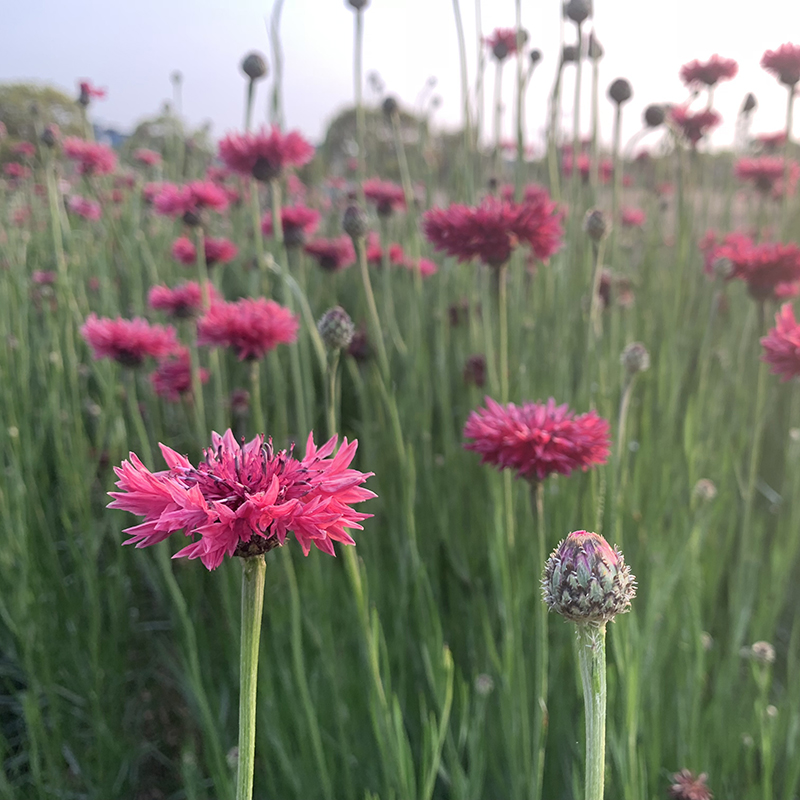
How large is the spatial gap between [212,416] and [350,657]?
1.19m

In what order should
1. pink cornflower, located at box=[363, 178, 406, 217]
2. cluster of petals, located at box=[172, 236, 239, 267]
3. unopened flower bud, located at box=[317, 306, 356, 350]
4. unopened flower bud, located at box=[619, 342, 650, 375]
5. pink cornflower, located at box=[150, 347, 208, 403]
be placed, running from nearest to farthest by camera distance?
unopened flower bud, located at box=[317, 306, 356, 350] < unopened flower bud, located at box=[619, 342, 650, 375] < pink cornflower, located at box=[150, 347, 208, 403] < cluster of petals, located at box=[172, 236, 239, 267] < pink cornflower, located at box=[363, 178, 406, 217]

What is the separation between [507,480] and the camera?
117 centimetres

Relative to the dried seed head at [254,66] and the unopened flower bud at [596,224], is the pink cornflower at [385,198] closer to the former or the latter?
the dried seed head at [254,66]

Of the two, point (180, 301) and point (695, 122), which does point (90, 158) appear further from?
point (695, 122)

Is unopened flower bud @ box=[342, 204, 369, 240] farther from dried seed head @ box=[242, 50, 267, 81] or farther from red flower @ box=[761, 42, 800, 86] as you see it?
red flower @ box=[761, 42, 800, 86]

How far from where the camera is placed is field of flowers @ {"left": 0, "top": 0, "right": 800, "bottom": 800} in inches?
38.4

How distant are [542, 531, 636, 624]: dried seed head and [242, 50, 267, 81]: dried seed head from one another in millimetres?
1843

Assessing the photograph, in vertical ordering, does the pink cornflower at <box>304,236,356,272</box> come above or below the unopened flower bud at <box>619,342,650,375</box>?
above

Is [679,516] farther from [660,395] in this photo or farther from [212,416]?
[212,416]

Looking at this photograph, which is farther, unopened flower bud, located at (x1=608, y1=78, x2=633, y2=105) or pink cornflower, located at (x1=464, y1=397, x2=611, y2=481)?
unopened flower bud, located at (x1=608, y1=78, x2=633, y2=105)

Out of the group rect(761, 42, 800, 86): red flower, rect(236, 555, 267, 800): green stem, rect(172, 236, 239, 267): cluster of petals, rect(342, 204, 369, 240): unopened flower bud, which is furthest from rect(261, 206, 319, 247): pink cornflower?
rect(236, 555, 267, 800): green stem

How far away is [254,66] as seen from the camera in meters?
1.99

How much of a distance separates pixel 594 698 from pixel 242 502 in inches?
13.9

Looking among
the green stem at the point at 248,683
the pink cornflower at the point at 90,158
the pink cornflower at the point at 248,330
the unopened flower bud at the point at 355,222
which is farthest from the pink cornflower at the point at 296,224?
the green stem at the point at 248,683
